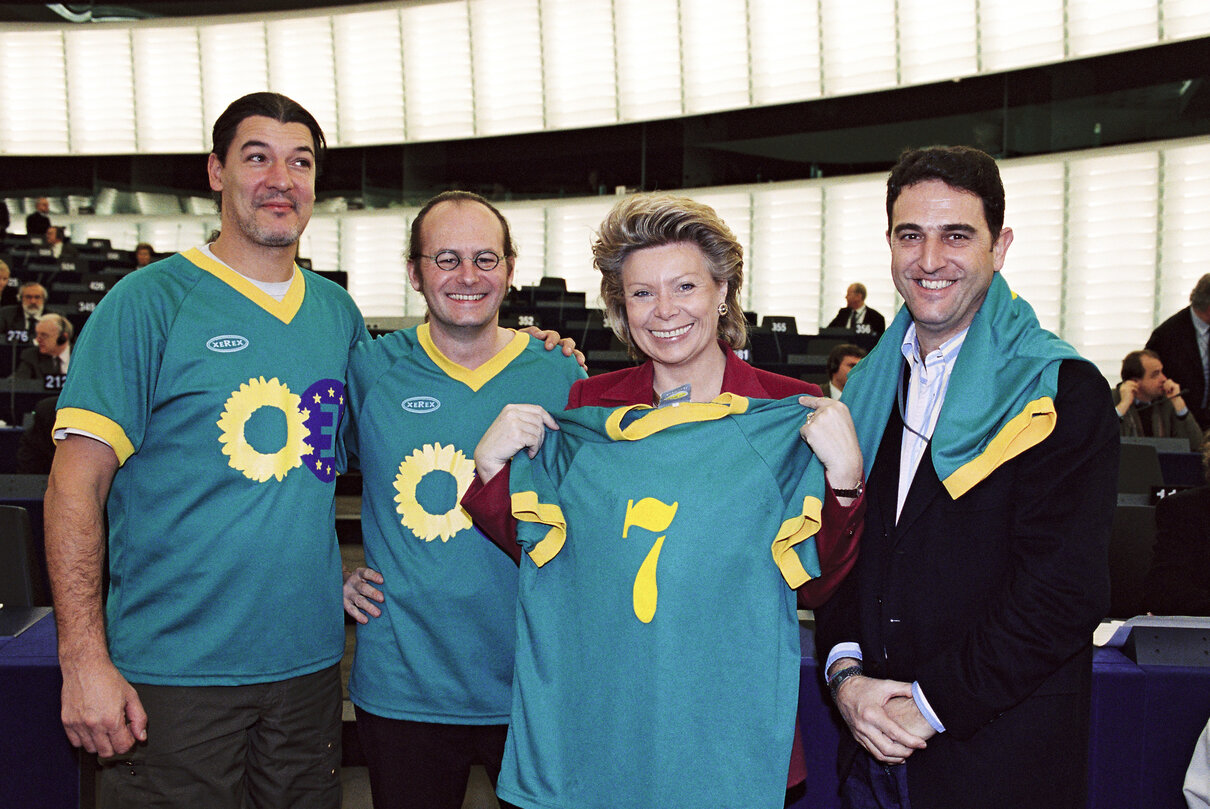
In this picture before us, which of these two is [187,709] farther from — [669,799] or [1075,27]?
[1075,27]

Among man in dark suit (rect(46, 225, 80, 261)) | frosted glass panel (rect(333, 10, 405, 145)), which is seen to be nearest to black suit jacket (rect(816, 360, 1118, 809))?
man in dark suit (rect(46, 225, 80, 261))

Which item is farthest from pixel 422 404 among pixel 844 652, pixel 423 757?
pixel 844 652

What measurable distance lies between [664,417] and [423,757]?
2.79 ft

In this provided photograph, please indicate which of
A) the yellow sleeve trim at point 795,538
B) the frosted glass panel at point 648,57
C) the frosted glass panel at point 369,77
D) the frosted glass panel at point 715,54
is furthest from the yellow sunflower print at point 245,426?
the frosted glass panel at point 369,77

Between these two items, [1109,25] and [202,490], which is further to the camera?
[1109,25]

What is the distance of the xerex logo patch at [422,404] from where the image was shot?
199cm

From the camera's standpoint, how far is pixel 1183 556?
2822 millimetres

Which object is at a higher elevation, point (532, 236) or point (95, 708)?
point (532, 236)

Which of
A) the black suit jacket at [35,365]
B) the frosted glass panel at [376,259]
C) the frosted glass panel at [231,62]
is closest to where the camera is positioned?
the black suit jacket at [35,365]

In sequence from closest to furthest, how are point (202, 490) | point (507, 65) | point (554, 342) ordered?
1. point (202, 490)
2. point (554, 342)
3. point (507, 65)

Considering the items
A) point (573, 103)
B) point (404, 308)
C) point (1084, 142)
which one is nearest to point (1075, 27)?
point (1084, 142)

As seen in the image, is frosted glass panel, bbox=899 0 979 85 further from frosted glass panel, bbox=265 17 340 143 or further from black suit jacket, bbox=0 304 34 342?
black suit jacket, bbox=0 304 34 342

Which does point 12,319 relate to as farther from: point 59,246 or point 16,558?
point 16,558

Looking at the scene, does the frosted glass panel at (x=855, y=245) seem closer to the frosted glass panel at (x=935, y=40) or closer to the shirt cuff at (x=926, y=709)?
the frosted glass panel at (x=935, y=40)
